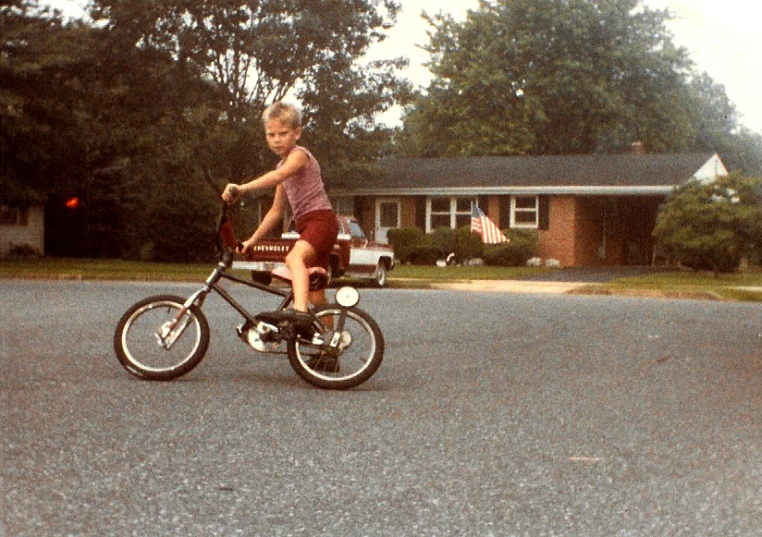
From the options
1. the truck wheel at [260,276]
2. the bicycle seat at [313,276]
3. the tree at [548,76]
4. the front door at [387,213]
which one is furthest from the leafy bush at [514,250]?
the bicycle seat at [313,276]

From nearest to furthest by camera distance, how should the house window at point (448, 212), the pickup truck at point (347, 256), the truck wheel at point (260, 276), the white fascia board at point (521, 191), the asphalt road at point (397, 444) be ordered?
the asphalt road at point (397, 444)
the pickup truck at point (347, 256)
the truck wheel at point (260, 276)
the white fascia board at point (521, 191)
the house window at point (448, 212)

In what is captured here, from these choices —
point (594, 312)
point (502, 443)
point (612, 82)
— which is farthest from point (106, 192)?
point (502, 443)

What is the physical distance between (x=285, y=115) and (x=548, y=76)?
173 feet

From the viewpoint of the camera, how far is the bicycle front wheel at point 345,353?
8852 mm

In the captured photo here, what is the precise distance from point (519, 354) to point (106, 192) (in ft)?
117

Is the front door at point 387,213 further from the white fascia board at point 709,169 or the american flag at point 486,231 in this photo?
the white fascia board at point 709,169

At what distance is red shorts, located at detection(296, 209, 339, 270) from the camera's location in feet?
29.5

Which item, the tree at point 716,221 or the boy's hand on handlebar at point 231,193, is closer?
Result: the boy's hand on handlebar at point 231,193

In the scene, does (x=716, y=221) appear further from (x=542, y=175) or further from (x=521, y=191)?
(x=542, y=175)

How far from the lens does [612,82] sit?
2416 inches

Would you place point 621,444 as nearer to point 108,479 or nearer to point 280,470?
point 280,470

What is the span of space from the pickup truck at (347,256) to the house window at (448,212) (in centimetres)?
1755

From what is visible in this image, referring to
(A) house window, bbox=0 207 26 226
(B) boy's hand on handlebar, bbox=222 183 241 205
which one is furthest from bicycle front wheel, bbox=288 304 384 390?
(A) house window, bbox=0 207 26 226

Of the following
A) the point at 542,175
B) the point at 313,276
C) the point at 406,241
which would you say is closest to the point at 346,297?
the point at 313,276
